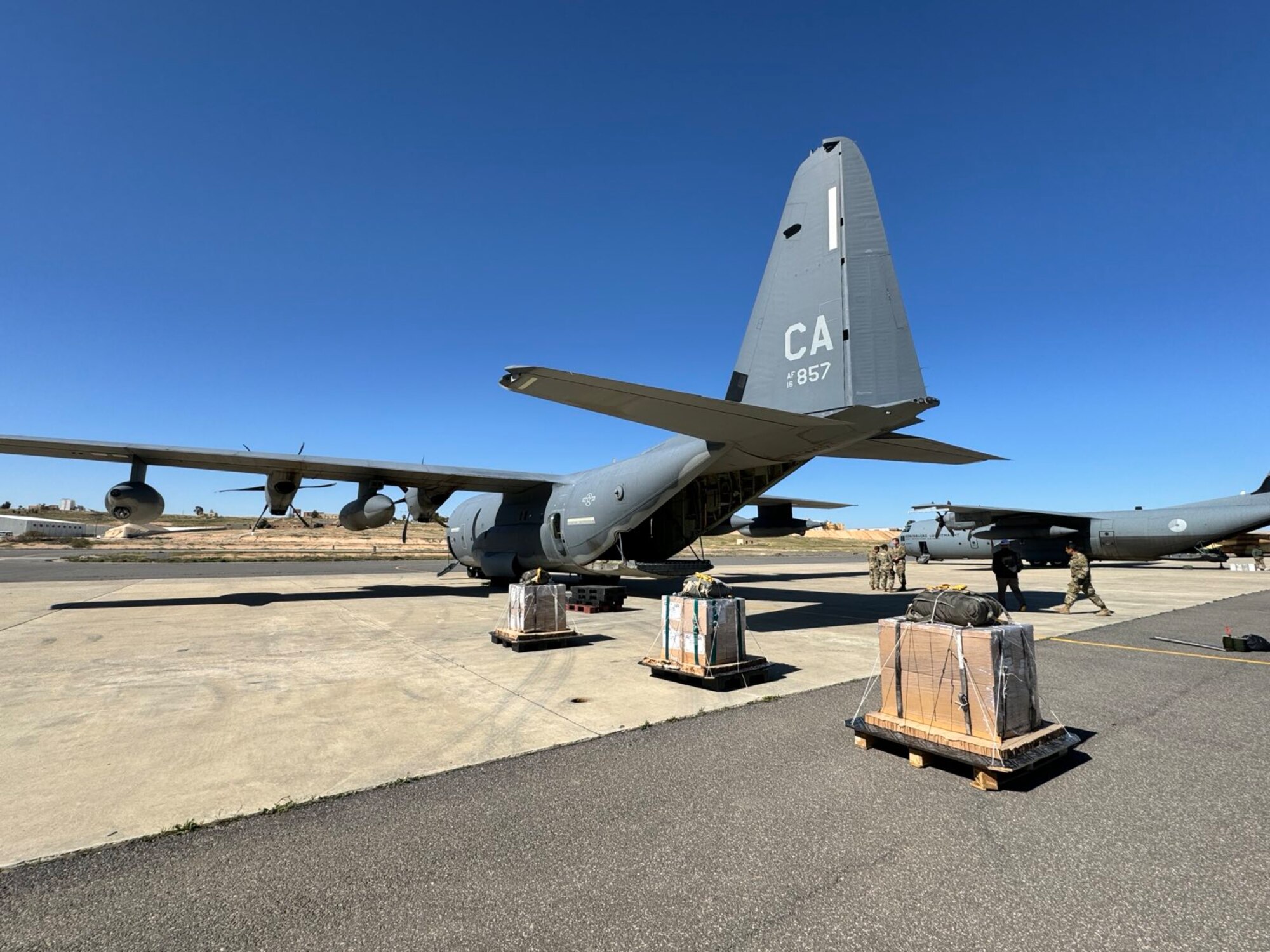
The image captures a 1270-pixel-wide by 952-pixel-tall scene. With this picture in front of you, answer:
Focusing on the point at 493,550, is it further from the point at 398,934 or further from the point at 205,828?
the point at 398,934

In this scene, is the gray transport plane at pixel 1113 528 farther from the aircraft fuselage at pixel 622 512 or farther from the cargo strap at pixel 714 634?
the cargo strap at pixel 714 634

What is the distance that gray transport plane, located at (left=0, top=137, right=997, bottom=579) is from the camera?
8844 millimetres

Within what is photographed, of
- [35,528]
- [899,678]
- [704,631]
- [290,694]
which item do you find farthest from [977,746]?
[35,528]

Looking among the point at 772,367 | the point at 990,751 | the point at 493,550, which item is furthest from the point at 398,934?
the point at 493,550

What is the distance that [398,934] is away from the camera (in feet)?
8.45

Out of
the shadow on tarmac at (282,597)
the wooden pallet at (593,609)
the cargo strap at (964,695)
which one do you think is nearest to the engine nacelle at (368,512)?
the shadow on tarmac at (282,597)

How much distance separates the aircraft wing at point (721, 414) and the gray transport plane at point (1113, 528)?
751 inches

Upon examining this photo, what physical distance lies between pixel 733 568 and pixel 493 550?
16.4 m

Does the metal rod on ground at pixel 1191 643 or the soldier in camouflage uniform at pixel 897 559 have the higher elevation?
the soldier in camouflage uniform at pixel 897 559

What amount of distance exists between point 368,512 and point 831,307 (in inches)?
500

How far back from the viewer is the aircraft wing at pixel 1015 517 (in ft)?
93.2

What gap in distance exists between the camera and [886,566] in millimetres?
19406

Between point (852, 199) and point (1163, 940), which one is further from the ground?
point (852, 199)

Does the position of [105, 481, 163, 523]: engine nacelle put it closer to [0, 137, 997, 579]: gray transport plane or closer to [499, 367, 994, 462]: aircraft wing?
[0, 137, 997, 579]: gray transport plane
